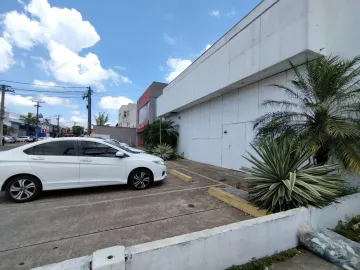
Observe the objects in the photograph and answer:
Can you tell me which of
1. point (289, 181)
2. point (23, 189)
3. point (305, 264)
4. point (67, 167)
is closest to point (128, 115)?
point (67, 167)

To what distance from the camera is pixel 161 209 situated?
460cm

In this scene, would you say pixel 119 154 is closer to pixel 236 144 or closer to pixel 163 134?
pixel 236 144

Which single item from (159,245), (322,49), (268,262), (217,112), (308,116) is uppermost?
(322,49)

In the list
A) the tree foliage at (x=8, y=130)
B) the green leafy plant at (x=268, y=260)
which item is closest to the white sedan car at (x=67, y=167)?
the green leafy plant at (x=268, y=260)

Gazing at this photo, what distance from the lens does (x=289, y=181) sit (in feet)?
12.1

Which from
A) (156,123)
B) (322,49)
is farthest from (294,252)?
(156,123)

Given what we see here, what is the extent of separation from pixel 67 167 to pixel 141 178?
2.04 meters

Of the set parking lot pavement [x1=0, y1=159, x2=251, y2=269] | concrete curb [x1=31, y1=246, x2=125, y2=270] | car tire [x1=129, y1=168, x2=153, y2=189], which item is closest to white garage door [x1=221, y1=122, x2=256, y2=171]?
parking lot pavement [x1=0, y1=159, x2=251, y2=269]

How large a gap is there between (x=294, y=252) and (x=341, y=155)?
248 cm

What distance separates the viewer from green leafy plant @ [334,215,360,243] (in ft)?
11.1

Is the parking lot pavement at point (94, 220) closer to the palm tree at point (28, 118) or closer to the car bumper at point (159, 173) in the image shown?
the car bumper at point (159, 173)

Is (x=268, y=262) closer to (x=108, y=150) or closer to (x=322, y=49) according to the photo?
(x=108, y=150)

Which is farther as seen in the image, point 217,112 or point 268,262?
point 217,112

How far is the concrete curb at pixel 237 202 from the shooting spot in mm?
4106
